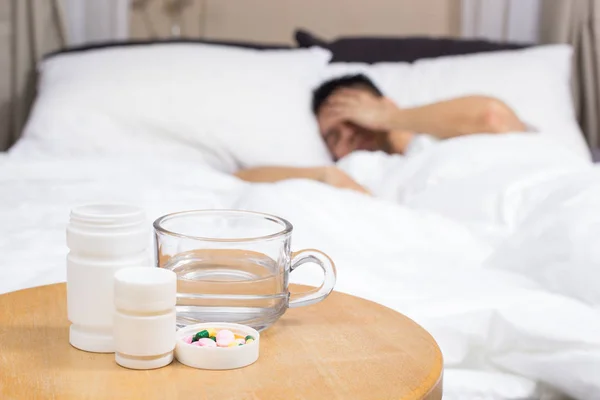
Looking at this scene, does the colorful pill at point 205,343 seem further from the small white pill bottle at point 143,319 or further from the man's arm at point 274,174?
the man's arm at point 274,174

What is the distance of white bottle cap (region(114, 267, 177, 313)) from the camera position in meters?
0.62

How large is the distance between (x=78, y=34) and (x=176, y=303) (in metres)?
2.23

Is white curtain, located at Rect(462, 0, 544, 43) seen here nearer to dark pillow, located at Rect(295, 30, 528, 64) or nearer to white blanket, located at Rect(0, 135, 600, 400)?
dark pillow, located at Rect(295, 30, 528, 64)

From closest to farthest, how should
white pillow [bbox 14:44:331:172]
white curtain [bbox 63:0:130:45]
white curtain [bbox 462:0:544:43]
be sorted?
white pillow [bbox 14:44:331:172] < white curtain [bbox 63:0:130:45] < white curtain [bbox 462:0:544:43]

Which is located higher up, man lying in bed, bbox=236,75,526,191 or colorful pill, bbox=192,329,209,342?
colorful pill, bbox=192,329,209,342

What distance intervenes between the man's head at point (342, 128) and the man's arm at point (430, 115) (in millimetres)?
10

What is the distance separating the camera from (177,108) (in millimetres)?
2064

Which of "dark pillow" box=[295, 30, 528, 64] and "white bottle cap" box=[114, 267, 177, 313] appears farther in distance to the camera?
"dark pillow" box=[295, 30, 528, 64]

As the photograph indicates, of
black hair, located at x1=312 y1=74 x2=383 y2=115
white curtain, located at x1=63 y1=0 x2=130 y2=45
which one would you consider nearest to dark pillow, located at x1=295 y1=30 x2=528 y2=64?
black hair, located at x1=312 y1=74 x2=383 y2=115

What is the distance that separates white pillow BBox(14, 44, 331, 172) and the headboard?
0.67 meters

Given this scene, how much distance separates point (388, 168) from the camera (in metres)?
1.79

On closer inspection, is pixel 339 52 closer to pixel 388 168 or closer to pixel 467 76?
pixel 467 76

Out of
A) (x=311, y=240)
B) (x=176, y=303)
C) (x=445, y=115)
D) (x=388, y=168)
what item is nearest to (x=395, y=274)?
(x=311, y=240)

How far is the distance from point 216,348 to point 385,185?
3.50 feet
